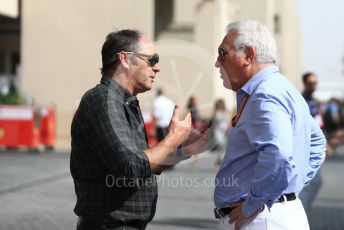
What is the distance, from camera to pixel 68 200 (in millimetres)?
13633

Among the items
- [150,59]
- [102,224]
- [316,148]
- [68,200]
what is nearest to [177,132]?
[150,59]

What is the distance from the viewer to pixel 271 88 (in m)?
4.30

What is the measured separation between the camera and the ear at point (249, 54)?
441cm

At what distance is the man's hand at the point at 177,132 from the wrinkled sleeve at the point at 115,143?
0.16 metres

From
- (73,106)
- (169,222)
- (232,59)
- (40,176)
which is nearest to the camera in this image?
(232,59)

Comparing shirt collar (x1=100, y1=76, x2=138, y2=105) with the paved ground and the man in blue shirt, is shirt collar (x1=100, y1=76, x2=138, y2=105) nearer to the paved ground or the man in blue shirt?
the man in blue shirt

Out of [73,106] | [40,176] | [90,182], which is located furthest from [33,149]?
[90,182]

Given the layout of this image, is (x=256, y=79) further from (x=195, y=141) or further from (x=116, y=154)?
(x=116, y=154)

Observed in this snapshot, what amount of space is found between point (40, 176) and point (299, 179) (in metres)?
13.4

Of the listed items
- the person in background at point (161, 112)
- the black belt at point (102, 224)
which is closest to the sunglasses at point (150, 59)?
the black belt at point (102, 224)

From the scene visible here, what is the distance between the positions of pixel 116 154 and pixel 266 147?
715 mm

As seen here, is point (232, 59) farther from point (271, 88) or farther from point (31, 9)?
point (31, 9)

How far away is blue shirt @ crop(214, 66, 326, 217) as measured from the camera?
4.16m

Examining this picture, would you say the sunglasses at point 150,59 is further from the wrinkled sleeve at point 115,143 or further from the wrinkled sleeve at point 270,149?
the wrinkled sleeve at point 270,149
